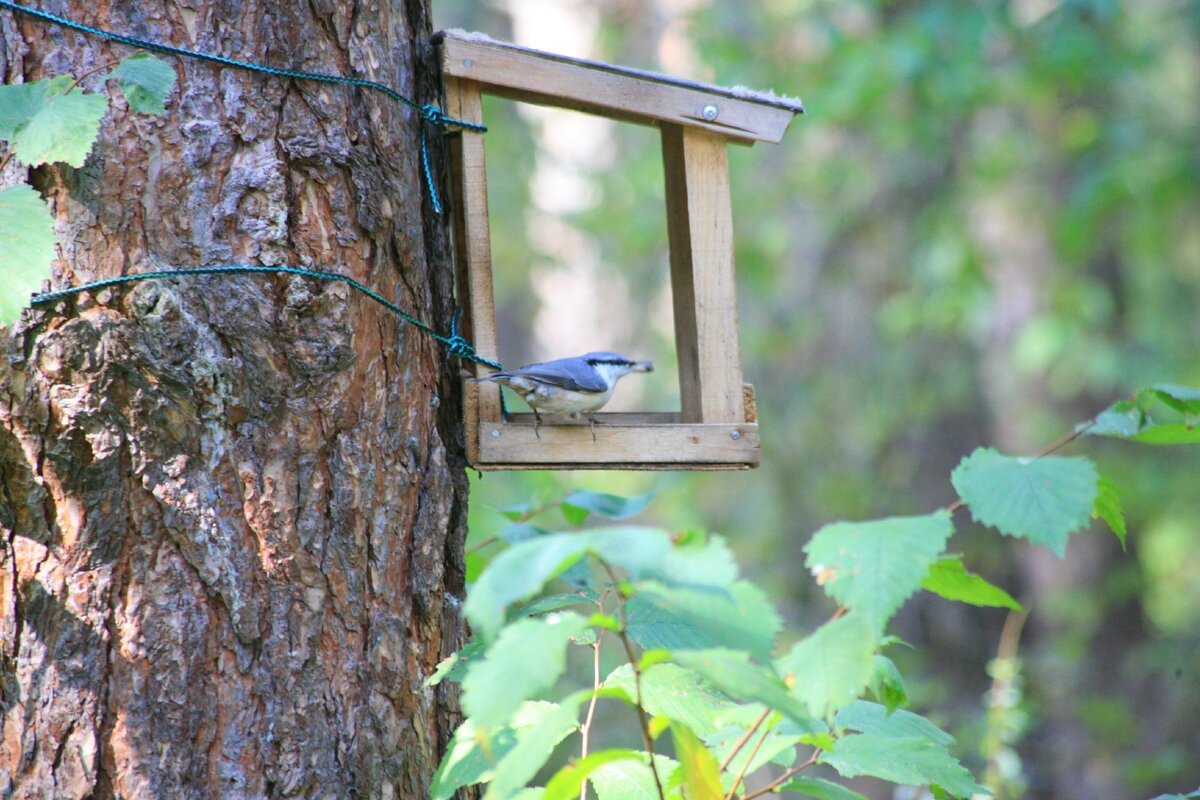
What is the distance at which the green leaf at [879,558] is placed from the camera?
99 cm

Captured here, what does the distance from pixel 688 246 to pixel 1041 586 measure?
595 centimetres

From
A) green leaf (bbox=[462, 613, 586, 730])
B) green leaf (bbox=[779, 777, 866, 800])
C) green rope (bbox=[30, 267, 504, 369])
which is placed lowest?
green leaf (bbox=[779, 777, 866, 800])

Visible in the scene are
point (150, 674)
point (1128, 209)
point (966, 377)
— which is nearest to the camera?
point (150, 674)

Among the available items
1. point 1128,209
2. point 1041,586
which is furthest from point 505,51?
point 1041,586

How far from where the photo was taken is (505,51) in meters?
1.90

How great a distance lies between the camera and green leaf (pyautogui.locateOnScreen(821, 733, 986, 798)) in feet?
4.02

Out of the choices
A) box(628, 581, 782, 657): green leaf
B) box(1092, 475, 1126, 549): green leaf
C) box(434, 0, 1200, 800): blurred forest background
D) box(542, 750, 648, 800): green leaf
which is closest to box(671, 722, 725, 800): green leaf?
box(542, 750, 648, 800): green leaf

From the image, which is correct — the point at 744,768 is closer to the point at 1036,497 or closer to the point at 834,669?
the point at 834,669

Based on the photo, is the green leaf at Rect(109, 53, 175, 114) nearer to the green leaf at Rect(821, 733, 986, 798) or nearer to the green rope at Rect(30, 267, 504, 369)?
the green rope at Rect(30, 267, 504, 369)

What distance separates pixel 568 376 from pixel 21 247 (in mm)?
994

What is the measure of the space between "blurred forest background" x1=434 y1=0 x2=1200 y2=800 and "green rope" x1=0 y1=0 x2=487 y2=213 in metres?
3.69

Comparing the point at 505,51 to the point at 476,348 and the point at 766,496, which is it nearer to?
the point at 476,348

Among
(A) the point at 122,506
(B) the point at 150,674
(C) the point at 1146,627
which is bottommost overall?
(C) the point at 1146,627

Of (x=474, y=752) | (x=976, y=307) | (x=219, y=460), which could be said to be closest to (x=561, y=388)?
(x=219, y=460)
